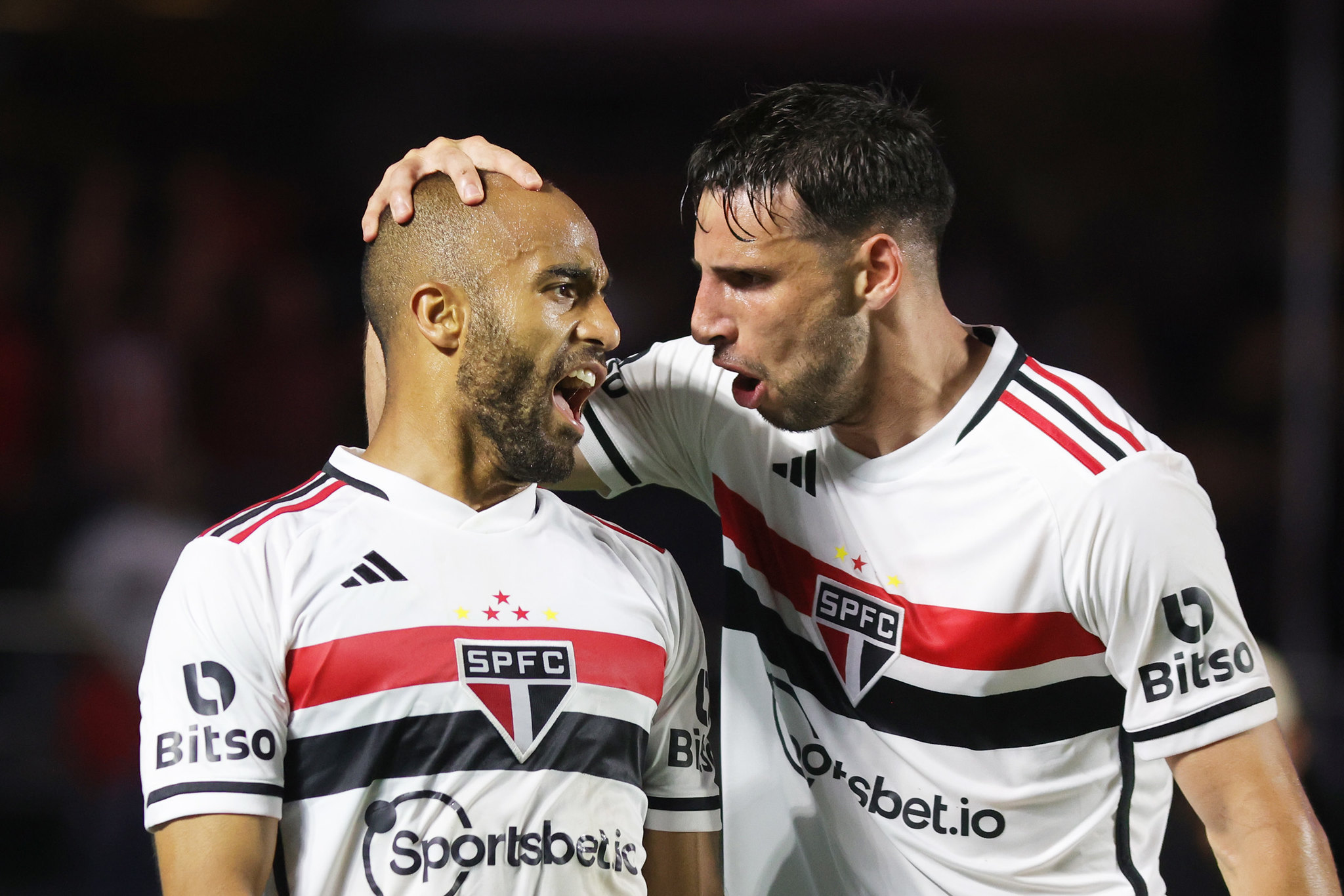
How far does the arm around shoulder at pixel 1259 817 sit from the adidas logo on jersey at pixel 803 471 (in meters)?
0.75

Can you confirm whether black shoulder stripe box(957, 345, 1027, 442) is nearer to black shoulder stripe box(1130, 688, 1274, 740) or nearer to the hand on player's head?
black shoulder stripe box(1130, 688, 1274, 740)

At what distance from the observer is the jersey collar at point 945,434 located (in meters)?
2.23

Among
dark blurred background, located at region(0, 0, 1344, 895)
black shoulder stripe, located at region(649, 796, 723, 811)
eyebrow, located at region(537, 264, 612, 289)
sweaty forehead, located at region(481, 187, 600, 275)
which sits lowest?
black shoulder stripe, located at region(649, 796, 723, 811)

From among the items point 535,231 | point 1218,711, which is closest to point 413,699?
point 535,231

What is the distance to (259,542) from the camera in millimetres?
1798

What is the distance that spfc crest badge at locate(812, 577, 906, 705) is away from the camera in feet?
7.23

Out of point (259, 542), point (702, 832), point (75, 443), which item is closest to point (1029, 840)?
point (702, 832)

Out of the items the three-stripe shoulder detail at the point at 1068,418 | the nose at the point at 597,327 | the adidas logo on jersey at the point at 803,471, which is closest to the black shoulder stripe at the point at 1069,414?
the three-stripe shoulder detail at the point at 1068,418

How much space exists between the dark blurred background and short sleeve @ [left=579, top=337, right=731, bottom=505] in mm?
2080

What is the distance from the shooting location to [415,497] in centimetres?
195

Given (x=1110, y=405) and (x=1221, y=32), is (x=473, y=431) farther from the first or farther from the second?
(x=1221, y=32)

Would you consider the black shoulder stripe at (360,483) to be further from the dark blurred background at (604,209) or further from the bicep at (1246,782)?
the dark blurred background at (604,209)

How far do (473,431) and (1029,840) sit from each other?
1145 millimetres

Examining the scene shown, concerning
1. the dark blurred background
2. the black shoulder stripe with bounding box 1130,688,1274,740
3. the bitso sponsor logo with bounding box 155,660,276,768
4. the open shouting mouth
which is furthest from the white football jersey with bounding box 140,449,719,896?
the dark blurred background
